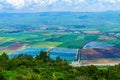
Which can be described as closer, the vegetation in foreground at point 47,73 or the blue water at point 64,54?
the vegetation in foreground at point 47,73

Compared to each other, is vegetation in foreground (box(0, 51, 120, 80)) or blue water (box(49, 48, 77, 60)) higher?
vegetation in foreground (box(0, 51, 120, 80))

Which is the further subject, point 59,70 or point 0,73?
point 59,70

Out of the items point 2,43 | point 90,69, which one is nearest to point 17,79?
point 90,69

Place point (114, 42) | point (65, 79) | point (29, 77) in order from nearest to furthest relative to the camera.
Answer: point (29, 77)
point (65, 79)
point (114, 42)

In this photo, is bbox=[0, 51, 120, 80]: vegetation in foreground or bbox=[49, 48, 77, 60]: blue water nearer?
bbox=[0, 51, 120, 80]: vegetation in foreground

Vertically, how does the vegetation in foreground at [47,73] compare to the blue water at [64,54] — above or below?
above

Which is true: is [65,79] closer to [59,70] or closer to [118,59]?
[59,70]

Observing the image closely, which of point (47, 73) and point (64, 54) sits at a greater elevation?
point (47, 73)

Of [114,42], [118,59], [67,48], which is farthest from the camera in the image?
[114,42]

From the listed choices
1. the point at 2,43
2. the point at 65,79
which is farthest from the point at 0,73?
the point at 2,43

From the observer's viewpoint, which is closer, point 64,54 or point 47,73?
point 47,73
